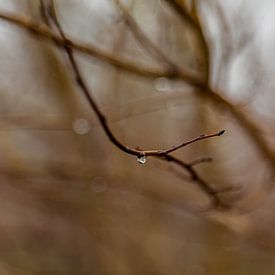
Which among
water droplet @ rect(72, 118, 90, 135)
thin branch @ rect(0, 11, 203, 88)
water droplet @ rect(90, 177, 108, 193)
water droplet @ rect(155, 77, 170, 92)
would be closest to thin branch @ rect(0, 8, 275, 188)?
thin branch @ rect(0, 11, 203, 88)

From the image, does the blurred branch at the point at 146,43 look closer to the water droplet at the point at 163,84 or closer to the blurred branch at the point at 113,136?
the water droplet at the point at 163,84

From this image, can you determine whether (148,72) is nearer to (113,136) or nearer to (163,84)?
(163,84)

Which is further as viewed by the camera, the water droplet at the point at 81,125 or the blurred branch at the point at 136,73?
the water droplet at the point at 81,125

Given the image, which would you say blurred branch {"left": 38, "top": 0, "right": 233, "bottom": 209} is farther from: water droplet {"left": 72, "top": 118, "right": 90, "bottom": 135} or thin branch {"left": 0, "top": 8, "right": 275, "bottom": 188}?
water droplet {"left": 72, "top": 118, "right": 90, "bottom": 135}

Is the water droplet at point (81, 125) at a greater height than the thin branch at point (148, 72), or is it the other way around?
the water droplet at point (81, 125)

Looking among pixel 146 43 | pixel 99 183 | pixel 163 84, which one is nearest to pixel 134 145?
pixel 99 183

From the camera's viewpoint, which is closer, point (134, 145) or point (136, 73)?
point (136, 73)

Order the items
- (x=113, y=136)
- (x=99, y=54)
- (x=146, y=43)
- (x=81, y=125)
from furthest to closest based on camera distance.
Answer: (x=81, y=125)
(x=146, y=43)
(x=99, y=54)
(x=113, y=136)

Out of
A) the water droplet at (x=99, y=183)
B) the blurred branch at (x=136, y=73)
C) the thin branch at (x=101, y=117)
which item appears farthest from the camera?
the water droplet at (x=99, y=183)

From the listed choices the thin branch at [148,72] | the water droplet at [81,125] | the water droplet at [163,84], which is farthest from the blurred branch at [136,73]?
the water droplet at [81,125]
